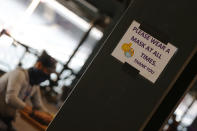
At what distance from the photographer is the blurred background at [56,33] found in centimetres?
939

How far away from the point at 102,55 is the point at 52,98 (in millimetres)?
8260

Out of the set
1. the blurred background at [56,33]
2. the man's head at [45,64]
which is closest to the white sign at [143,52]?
the man's head at [45,64]

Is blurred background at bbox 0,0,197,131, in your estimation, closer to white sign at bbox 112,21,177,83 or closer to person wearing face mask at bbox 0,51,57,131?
person wearing face mask at bbox 0,51,57,131

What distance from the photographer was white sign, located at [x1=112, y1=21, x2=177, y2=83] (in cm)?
148

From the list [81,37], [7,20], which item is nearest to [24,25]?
[7,20]

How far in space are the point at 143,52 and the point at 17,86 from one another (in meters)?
1.97

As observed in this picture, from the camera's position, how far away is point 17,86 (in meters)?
3.21

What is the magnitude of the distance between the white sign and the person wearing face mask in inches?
73.5

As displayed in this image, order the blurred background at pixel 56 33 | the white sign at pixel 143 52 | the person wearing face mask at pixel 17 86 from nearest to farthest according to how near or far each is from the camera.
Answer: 1. the white sign at pixel 143 52
2. the person wearing face mask at pixel 17 86
3. the blurred background at pixel 56 33

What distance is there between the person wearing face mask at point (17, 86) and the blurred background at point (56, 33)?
18.6ft

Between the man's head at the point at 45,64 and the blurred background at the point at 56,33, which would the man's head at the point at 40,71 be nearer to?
the man's head at the point at 45,64

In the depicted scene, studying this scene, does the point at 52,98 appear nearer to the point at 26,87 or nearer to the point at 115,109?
the point at 26,87

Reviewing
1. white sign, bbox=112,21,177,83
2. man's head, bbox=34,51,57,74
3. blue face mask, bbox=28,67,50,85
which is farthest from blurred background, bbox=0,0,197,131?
white sign, bbox=112,21,177,83

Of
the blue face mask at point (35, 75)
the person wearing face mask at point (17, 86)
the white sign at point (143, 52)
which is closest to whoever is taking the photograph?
the white sign at point (143, 52)
